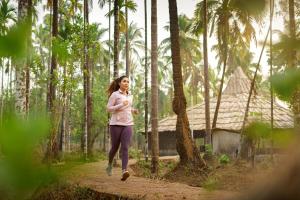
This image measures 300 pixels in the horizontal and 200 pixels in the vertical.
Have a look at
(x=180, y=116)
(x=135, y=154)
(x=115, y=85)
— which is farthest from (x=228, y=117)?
(x=115, y=85)

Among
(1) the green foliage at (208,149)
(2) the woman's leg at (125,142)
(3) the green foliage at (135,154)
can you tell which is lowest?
(3) the green foliage at (135,154)

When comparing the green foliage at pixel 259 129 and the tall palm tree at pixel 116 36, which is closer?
the green foliage at pixel 259 129

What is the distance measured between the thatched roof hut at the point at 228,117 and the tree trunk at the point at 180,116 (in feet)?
44.7

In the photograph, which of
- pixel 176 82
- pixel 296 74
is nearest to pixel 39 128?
pixel 296 74

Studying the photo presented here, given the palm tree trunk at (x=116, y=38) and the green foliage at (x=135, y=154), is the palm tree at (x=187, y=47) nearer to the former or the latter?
the green foliage at (x=135, y=154)

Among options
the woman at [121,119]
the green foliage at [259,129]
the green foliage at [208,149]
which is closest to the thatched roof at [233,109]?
the green foliage at [208,149]

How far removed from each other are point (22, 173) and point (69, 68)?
40.7 ft

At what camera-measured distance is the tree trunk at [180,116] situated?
39.0 ft

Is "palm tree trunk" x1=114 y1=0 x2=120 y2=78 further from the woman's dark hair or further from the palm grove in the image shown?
the woman's dark hair

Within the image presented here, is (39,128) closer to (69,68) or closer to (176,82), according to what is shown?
(176,82)

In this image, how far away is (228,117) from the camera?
2841 centimetres

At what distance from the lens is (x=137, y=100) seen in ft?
202

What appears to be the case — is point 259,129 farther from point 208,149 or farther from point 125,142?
point 208,149

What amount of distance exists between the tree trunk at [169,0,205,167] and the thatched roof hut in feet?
44.7
